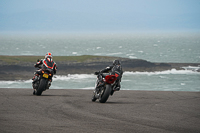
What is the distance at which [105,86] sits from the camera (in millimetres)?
13125

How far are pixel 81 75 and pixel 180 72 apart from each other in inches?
891

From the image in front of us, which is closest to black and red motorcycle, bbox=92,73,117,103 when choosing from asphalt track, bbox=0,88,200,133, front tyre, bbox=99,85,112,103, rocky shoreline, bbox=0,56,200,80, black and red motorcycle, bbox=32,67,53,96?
front tyre, bbox=99,85,112,103

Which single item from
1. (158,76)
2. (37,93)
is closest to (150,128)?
(37,93)

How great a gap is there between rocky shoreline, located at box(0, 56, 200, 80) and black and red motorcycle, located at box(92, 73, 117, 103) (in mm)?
55526

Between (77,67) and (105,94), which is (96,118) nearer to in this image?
(105,94)

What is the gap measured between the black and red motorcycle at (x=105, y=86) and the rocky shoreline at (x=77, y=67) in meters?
55.5

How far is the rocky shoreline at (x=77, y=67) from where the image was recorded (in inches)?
2871

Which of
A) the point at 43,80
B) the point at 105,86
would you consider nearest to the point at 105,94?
the point at 105,86

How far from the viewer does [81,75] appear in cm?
7375

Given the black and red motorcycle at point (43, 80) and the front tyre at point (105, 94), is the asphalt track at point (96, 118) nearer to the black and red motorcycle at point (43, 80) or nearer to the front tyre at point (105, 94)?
the front tyre at point (105, 94)

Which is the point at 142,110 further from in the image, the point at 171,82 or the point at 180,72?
the point at 180,72

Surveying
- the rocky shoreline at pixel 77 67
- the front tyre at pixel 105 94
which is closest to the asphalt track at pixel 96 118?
the front tyre at pixel 105 94

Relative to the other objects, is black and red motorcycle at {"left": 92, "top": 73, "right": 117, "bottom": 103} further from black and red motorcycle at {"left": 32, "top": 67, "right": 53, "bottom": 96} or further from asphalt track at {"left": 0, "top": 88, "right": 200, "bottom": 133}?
black and red motorcycle at {"left": 32, "top": 67, "right": 53, "bottom": 96}

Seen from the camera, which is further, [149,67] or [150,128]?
[149,67]
